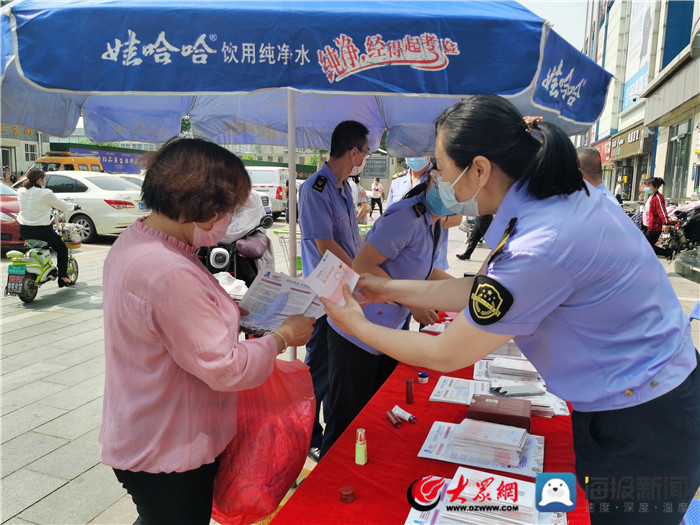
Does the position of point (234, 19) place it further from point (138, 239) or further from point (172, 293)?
point (172, 293)

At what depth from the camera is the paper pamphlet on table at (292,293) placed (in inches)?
71.1

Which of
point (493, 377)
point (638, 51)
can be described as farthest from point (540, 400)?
point (638, 51)

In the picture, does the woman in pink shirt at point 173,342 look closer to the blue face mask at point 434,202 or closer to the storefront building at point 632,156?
the blue face mask at point 434,202

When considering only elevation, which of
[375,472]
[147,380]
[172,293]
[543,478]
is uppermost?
[172,293]

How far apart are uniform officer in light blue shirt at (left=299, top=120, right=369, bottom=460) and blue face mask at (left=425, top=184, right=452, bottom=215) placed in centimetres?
80

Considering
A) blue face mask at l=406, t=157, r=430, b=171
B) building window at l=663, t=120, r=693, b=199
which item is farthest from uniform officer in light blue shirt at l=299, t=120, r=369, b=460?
building window at l=663, t=120, r=693, b=199

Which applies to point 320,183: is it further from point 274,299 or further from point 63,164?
point 63,164

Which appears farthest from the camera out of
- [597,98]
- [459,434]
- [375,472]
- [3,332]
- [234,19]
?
[3,332]

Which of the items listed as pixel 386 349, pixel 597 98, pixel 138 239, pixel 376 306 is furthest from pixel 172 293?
pixel 597 98

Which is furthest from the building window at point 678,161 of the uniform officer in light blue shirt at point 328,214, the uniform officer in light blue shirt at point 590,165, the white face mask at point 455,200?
the white face mask at point 455,200

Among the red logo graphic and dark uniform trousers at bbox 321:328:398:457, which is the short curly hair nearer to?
the red logo graphic

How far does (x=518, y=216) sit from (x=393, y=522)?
2.73 ft

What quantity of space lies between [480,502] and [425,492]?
140 millimetres

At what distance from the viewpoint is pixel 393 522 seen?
1.27 meters
